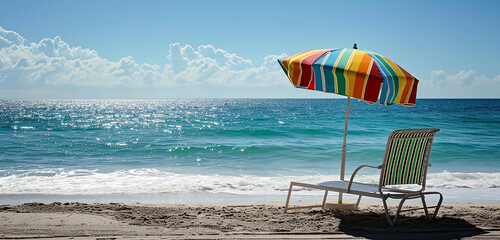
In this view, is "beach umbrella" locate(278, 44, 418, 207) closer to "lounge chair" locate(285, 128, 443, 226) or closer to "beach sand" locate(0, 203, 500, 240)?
"lounge chair" locate(285, 128, 443, 226)

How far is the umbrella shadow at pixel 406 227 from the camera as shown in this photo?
13.8ft

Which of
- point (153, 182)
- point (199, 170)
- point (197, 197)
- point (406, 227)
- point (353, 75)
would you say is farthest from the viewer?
point (199, 170)

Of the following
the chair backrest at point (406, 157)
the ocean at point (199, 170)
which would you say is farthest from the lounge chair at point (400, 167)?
the ocean at point (199, 170)

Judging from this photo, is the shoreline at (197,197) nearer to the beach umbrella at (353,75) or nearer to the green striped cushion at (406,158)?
the green striped cushion at (406,158)

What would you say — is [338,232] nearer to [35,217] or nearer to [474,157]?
[35,217]

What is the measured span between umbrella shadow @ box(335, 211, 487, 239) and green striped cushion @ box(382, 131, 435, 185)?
1.46ft

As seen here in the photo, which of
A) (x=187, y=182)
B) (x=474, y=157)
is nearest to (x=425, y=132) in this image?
(x=187, y=182)

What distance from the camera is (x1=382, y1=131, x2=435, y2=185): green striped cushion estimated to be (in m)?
4.47

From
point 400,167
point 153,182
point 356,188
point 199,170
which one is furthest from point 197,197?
point 199,170

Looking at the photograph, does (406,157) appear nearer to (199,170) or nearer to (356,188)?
(356,188)

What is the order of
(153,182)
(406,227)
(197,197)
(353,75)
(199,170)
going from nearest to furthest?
(406,227) < (353,75) < (197,197) < (153,182) < (199,170)

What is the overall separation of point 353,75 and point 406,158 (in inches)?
39.8

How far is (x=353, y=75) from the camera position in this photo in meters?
4.62

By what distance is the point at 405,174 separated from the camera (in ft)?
15.3
